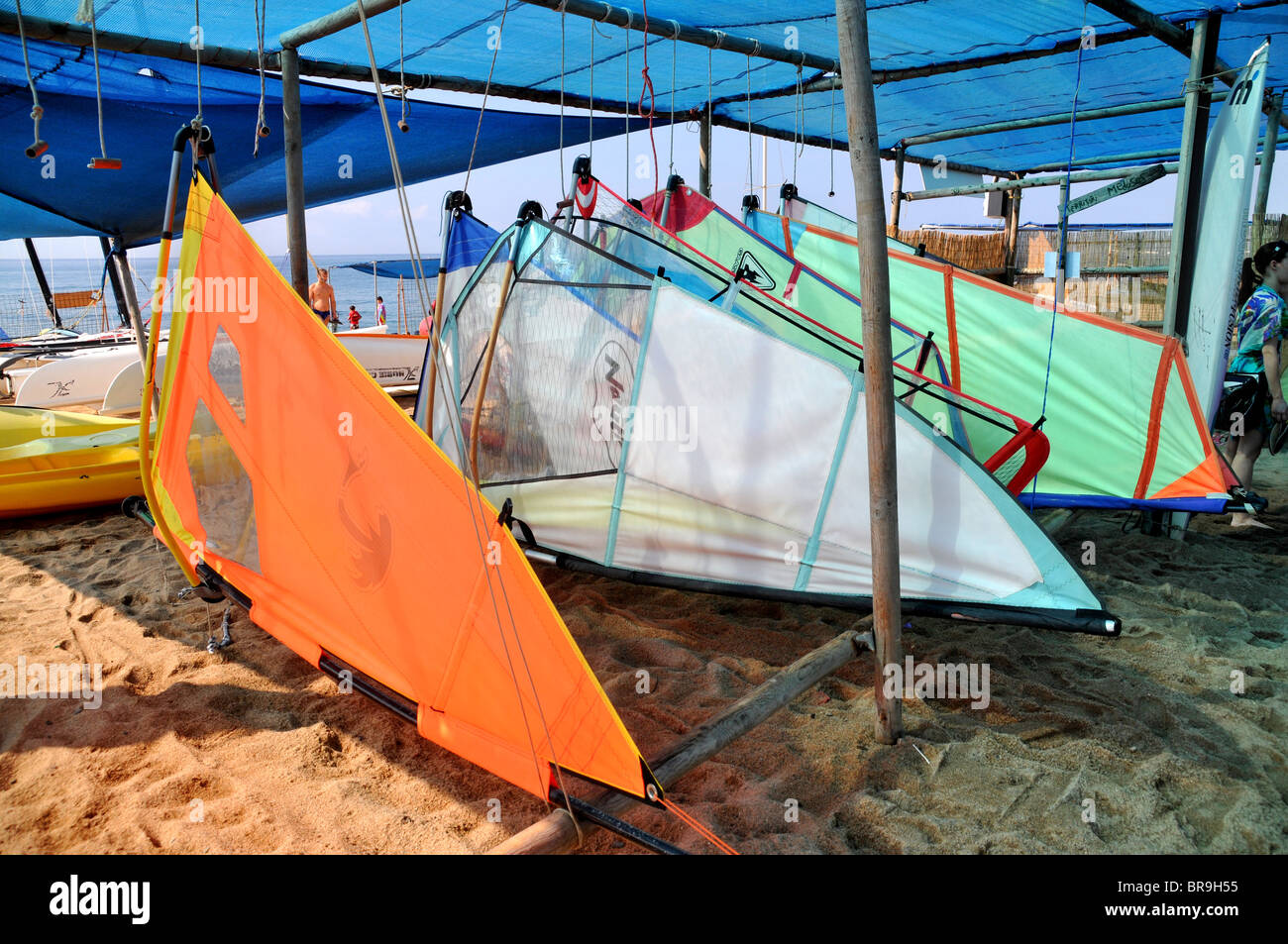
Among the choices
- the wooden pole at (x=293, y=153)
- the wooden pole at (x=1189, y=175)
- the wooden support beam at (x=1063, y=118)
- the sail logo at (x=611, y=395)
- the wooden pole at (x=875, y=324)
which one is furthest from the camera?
the wooden support beam at (x=1063, y=118)

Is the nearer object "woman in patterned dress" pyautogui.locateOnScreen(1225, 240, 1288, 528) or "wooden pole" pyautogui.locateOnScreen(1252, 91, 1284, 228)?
"woman in patterned dress" pyautogui.locateOnScreen(1225, 240, 1288, 528)

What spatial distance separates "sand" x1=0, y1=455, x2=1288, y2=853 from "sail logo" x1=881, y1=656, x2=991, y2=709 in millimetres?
53

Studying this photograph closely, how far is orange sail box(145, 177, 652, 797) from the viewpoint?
1.77 meters

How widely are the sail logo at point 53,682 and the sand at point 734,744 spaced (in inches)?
1.6

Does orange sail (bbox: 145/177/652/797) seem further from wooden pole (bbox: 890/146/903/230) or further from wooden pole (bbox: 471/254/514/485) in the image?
wooden pole (bbox: 890/146/903/230)

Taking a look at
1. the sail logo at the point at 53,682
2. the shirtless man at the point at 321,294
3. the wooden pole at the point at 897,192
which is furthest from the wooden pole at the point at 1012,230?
the sail logo at the point at 53,682

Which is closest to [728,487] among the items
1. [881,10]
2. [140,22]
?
[881,10]

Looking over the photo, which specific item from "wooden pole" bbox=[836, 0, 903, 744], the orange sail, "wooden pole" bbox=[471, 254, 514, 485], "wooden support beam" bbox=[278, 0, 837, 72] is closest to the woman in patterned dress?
"wooden support beam" bbox=[278, 0, 837, 72]

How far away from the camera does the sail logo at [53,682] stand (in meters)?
2.67

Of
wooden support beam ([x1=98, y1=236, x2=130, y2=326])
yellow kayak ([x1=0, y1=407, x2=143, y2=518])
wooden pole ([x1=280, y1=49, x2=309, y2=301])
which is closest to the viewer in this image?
wooden pole ([x1=280, y1=49, x2=309, y2=301])

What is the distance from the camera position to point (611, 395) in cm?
311

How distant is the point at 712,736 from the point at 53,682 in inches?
88.9

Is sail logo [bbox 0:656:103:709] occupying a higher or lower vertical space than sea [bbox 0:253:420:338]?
lower
